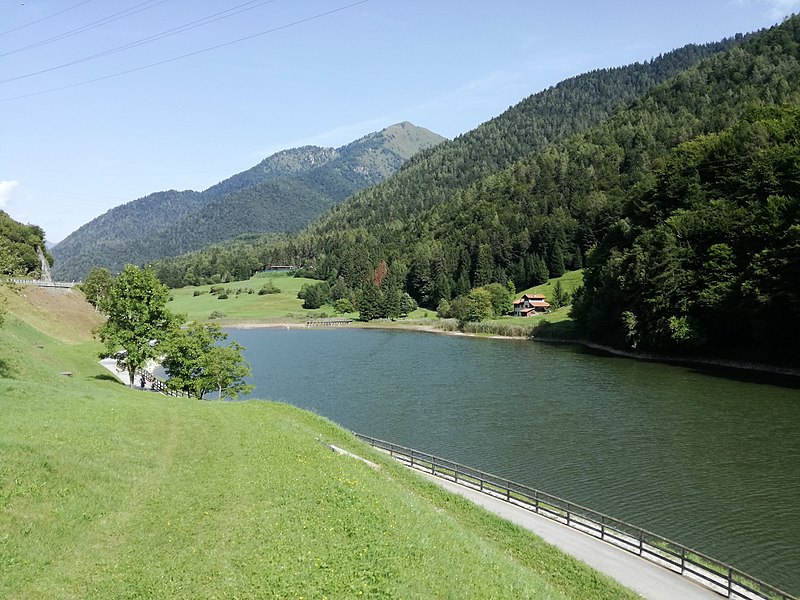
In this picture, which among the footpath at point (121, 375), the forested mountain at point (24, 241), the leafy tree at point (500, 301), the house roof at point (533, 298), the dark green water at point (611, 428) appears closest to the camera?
the dark green water at point (611, 428)

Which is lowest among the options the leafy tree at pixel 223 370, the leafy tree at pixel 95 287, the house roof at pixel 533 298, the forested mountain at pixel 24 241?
the leafy tree at pixel 223 370

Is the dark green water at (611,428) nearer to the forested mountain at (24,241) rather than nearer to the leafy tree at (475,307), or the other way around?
the leafy tree at (475,307)

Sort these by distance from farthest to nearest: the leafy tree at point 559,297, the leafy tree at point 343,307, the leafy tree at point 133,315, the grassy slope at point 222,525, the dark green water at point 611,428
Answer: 1. the leafy tree at point 343,307
2. the leafy tree at point 559,297
3. the leafy tree at point 133,315
4. the dark green water at point 611,428
5. the grassy slope at point 222,525

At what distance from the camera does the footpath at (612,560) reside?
21047 mm

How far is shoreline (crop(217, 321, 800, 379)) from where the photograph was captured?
75500 millimetres

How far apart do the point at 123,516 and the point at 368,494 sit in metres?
7.97

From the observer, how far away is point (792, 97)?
16300 cm

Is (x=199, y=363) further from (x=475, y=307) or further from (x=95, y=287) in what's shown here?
(x=475, y=307)

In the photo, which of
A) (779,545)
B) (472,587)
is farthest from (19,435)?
(779,545)

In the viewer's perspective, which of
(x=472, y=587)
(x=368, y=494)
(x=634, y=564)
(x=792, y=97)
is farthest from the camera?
(x=792, y=97)

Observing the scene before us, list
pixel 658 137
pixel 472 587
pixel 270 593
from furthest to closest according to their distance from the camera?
1. pixel 658 137
2. pixel 472 587
3. pixel 270 593

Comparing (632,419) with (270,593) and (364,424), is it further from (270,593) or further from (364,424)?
(270,593)

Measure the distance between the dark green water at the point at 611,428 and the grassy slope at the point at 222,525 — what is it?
44.8 ft

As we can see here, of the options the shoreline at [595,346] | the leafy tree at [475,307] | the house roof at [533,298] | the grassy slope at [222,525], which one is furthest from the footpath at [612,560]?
the house roof at [533,298]
